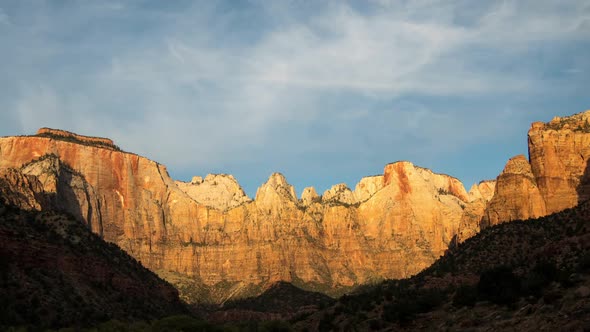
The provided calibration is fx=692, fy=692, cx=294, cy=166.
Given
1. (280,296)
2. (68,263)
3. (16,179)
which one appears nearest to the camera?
(68,263)

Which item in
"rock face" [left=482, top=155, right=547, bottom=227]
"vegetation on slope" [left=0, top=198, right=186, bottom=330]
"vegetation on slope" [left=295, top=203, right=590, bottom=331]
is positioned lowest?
"vegetation on slope" [left=295, top=203, right=590, bottom=331]

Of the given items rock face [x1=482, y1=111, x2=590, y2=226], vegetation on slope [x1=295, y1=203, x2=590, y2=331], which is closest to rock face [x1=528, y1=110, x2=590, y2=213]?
rock face [x1=482, y1=111, x2=590, y2=226]

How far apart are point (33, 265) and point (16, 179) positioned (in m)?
86.2

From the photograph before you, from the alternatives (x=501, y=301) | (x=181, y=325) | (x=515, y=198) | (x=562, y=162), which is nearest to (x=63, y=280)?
(x=181, y=325)

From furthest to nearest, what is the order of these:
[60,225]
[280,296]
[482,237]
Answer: [280,296] < [482,237] < [60,225]

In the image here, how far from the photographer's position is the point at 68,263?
8269cm

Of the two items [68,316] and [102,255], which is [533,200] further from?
[68,316]

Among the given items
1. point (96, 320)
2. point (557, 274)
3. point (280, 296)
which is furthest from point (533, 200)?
point (557, 274)

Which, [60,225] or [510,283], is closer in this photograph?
Result: [510,283]

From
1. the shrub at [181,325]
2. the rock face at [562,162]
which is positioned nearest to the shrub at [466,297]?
the shrub at [181,325]

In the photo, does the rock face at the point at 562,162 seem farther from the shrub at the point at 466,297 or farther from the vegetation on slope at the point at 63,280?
the shrub at the point at 466,297

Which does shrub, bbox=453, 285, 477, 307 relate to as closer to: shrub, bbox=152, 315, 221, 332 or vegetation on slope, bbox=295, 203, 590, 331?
vegetation on slope, bbox=295, 203, 590, 331

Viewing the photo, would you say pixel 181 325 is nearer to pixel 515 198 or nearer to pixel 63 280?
pixel 63 280

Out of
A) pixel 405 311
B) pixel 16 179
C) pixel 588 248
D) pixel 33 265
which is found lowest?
pixel 405 311
